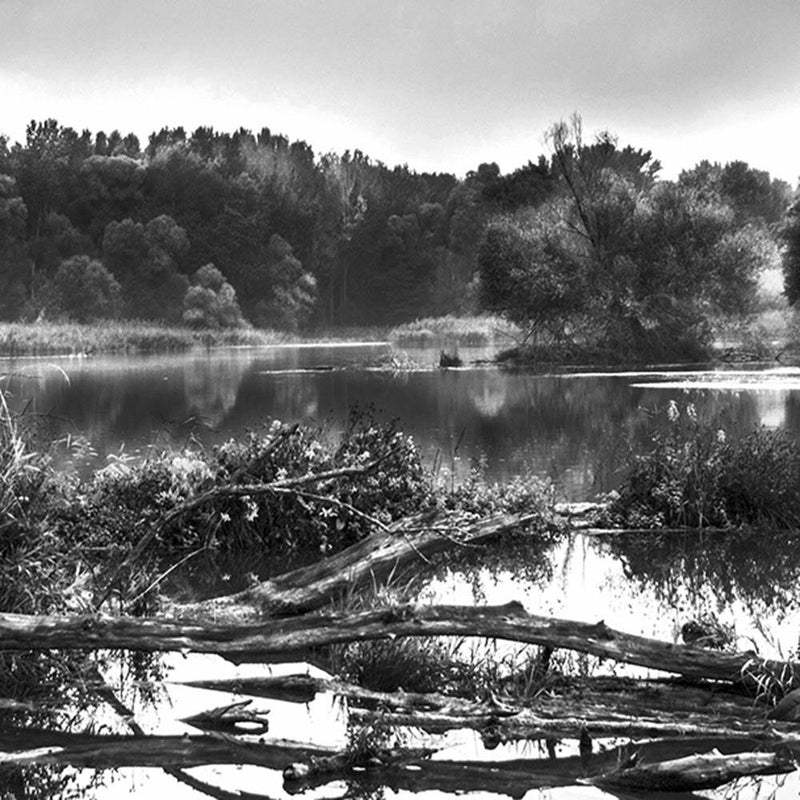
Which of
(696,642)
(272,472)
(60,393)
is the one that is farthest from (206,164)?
(696,642)

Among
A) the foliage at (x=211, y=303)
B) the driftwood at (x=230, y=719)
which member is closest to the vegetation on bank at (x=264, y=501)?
the driftwood at (x=230, y=719)

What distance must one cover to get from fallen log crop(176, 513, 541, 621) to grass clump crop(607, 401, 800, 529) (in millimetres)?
3644

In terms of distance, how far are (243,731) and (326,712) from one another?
1.84 feet

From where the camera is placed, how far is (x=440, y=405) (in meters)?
28.5

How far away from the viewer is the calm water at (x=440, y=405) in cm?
1889

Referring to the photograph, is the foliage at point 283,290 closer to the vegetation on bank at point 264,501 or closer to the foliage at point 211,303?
the foliage at point 211,303

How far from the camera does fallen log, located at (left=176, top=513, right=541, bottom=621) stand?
852 cm

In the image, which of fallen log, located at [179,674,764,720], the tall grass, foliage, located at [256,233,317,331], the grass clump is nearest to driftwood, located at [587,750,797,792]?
fallen log, located at [179,674,764,720]

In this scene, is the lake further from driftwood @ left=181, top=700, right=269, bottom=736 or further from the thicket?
the thicket

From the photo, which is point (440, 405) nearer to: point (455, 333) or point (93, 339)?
point (93, 339)

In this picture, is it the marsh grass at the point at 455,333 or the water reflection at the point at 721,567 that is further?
the marsh grass at the point at 455,333

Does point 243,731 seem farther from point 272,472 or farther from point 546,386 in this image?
point 546,386

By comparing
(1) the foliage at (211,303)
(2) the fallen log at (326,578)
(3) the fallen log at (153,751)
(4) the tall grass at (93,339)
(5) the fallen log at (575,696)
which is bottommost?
(3) the fallen log at (153,751)

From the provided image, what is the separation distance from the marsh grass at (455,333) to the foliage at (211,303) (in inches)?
441
